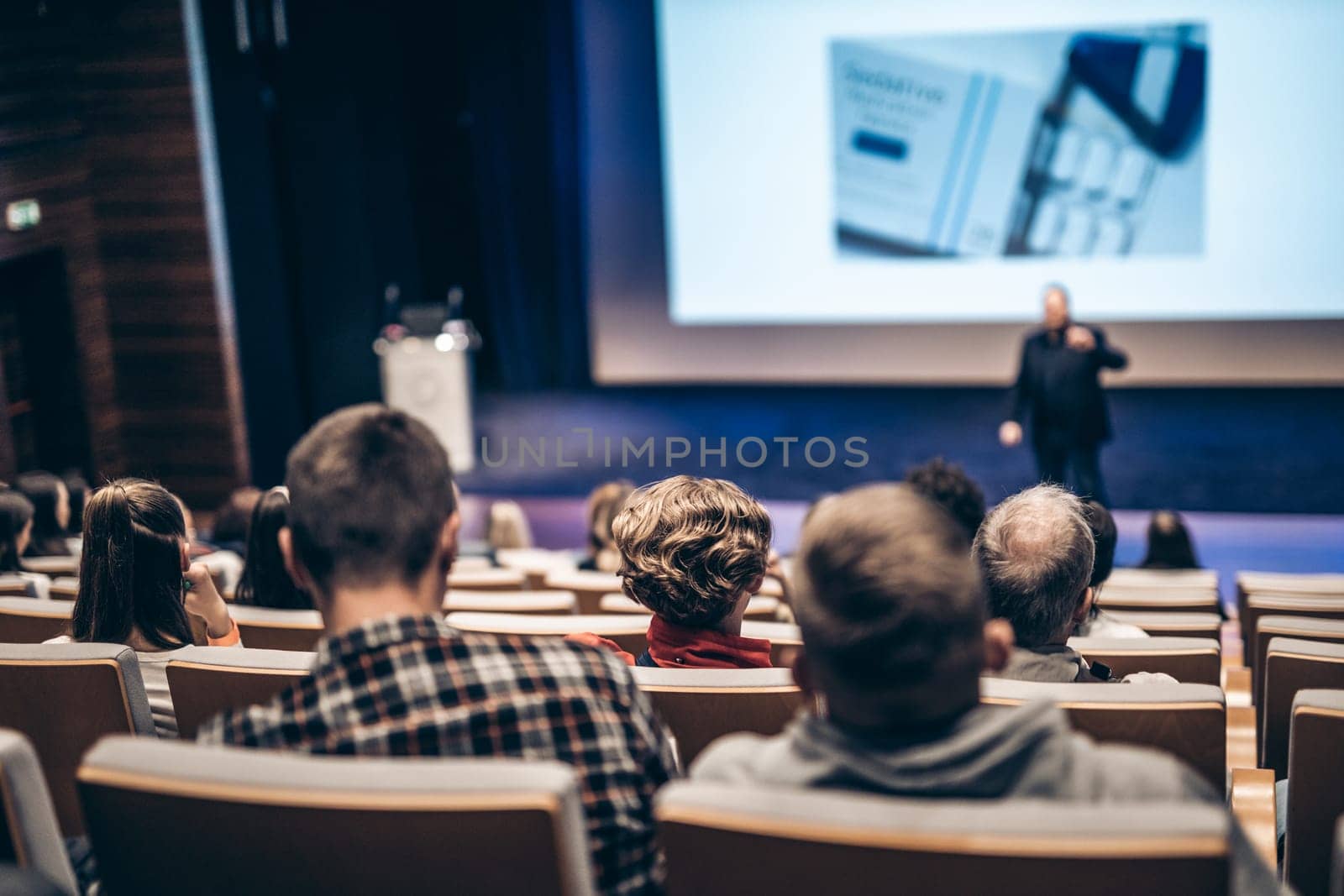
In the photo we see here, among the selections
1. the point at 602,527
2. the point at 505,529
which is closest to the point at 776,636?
the point at 602,527

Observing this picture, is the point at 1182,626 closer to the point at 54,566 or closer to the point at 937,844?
the point at 937,844

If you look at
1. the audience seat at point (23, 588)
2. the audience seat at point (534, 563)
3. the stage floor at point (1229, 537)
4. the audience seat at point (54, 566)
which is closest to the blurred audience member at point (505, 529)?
the audience seat at point (534, 563)

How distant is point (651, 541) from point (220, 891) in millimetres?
1059

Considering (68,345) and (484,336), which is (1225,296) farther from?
(68,345)

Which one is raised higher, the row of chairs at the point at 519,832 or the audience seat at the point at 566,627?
the row of chairs at the point at 519,832

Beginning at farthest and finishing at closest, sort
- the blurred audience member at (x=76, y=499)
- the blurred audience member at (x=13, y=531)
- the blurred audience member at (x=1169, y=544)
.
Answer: the blurred audience member at (x=76, y=499) → the blurred audience member at (x=1169, y=544) → the blurred audience member at (x=13, y=531)

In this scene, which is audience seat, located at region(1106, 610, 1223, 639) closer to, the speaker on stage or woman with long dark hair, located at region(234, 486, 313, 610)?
woman with long dark hair, located at region(234, 486, 313, 610)

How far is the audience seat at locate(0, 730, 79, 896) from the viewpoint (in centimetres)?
148

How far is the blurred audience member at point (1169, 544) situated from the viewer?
501 centimetres

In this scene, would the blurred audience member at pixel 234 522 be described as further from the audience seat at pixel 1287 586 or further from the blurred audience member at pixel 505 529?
the audience seat at pixel 1287 586

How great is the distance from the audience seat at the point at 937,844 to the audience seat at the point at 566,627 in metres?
1.31

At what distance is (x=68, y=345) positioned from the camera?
26.3 ft

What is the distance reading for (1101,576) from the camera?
2.96 meters

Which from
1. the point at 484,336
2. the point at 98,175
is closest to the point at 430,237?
the point at 484,336
